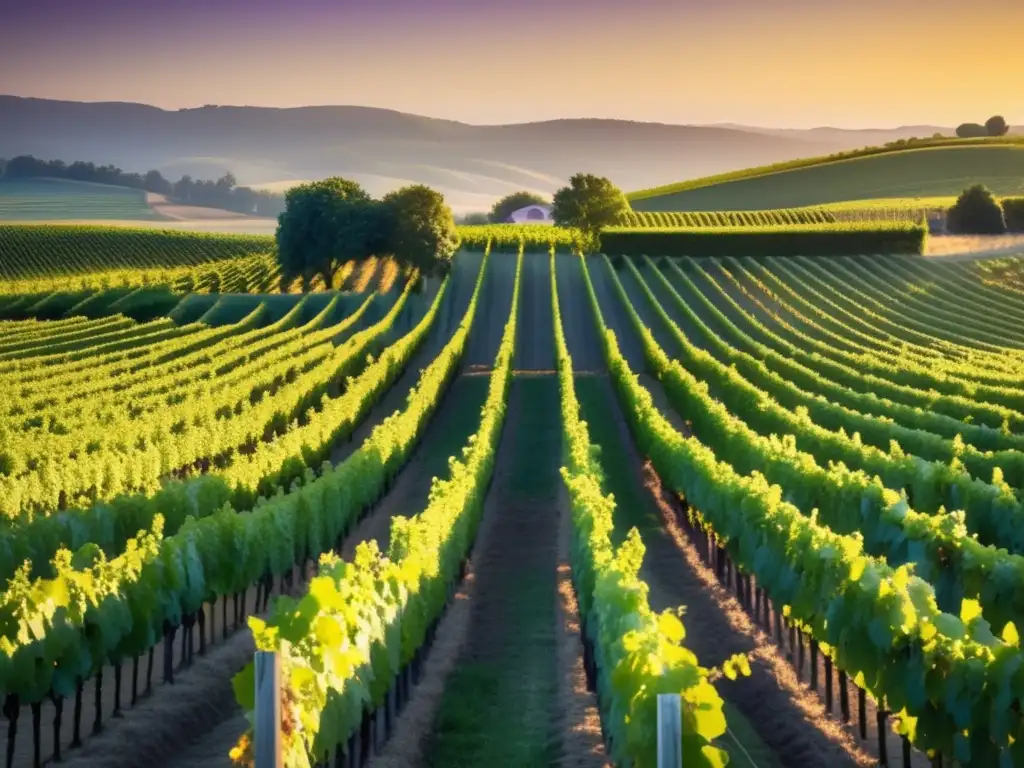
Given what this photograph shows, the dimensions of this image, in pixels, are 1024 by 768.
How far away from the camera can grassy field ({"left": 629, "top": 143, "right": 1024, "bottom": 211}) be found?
489 ft

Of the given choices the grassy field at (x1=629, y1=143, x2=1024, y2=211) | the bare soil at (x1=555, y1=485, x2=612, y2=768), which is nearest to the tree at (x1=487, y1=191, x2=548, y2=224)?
A: the grassy field at (x1=629, y1=143, x2=1024, y2=211)

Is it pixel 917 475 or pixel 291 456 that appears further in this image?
pixel 291 456

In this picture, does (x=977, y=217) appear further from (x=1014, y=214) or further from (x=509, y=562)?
(x=509, y=562)

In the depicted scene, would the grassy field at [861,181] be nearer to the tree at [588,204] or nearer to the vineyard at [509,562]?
the tree at [588,204]

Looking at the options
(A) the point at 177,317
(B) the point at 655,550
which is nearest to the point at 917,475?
(B) the point at 655,550

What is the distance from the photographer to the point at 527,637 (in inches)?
834

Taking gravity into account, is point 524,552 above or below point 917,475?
below

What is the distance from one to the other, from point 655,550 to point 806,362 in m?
24.6

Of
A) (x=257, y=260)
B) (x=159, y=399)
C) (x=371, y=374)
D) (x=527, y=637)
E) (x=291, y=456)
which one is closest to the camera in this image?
(x=527, y=637)

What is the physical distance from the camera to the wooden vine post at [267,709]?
8.52 metres

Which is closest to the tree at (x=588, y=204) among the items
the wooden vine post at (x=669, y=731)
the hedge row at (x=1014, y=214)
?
the hedge row at (x=1014, y=214)

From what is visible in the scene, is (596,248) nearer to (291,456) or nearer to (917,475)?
(291,456)

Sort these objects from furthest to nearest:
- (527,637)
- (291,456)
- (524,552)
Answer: (291,456)
(524,552)
(527,637)

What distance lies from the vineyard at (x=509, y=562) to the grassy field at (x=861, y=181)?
98.7 m
